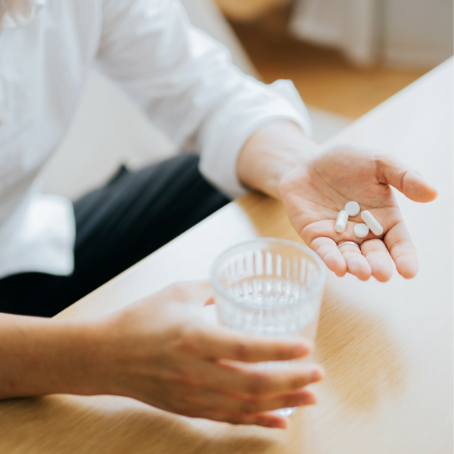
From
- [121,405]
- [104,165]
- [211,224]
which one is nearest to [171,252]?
[211,224]

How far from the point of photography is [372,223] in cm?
54

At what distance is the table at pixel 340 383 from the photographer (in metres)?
0.40

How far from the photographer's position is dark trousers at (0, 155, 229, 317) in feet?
2.62

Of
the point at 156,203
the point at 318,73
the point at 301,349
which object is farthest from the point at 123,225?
the point at 318,73

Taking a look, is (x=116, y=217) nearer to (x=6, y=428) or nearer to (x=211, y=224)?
(x=211, y=224)

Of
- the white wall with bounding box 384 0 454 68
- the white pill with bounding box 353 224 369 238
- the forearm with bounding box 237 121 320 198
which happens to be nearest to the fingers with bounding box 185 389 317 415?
the white pill with bounding box 353 224 369 238

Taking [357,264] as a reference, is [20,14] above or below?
above

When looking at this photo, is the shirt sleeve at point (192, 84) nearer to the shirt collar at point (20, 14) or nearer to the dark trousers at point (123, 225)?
the dark trousers at point (123, 225)

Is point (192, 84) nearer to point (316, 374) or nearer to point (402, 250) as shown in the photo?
point (402, 250)

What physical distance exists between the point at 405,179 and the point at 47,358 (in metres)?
Answer: 0.39

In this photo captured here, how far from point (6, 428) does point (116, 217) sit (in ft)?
1.59

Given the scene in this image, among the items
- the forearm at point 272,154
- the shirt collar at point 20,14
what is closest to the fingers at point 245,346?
the forearm at point 272,154

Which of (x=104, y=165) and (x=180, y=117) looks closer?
(x=180, y=117)

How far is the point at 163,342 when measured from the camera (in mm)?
390
